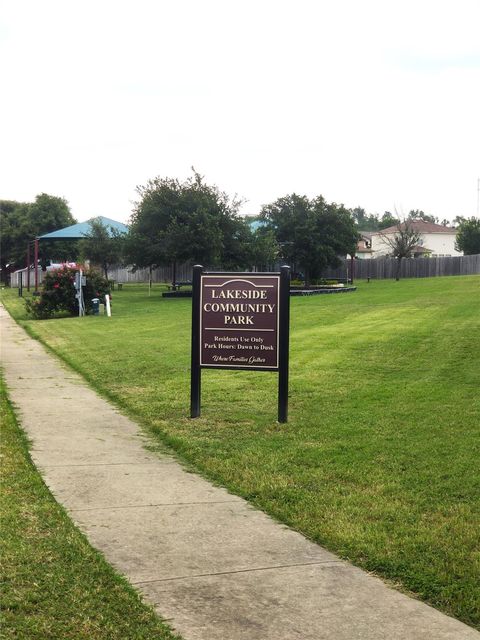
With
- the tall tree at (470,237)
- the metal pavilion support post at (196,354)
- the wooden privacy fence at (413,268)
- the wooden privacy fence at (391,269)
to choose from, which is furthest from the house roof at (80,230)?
the metal pavilion support post at (196,354)

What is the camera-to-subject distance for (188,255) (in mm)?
41062

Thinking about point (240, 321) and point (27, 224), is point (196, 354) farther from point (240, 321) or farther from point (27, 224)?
point (27, 224)

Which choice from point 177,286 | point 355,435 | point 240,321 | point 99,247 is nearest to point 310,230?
point 177,286

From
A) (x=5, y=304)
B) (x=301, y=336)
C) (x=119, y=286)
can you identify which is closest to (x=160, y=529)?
(x=301, y=336)

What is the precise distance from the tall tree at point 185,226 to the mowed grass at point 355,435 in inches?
872

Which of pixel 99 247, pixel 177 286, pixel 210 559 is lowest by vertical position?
pixel 210 559

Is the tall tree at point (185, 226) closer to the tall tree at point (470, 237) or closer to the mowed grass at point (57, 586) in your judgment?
the mowed grass at point (57, 586)

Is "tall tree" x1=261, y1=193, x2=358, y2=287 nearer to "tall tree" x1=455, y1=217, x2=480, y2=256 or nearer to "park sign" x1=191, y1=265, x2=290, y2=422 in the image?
"tall tree" x1=455, y1=217, x2=480, y2=256

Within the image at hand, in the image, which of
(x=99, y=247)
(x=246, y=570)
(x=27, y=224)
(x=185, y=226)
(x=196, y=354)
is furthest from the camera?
(x=27, y=224)

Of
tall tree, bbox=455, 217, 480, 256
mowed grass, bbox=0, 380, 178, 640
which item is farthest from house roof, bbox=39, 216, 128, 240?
mowed grass, bbox=0, 380, 178, 640

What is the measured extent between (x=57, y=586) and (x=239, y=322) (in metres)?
5.46

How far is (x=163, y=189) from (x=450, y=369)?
3153cm

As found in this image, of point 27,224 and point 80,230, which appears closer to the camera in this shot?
point 80,230

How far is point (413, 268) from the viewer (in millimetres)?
66312
